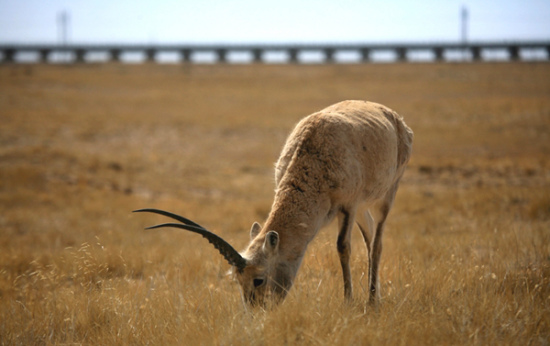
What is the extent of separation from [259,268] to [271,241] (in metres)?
0.27

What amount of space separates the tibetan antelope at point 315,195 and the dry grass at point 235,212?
291 mm

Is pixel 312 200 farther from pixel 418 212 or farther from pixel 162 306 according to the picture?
pixel 418 212

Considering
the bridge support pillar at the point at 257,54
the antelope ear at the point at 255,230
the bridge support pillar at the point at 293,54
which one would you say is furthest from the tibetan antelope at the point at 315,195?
the bridge support pillar at the point at 257,54

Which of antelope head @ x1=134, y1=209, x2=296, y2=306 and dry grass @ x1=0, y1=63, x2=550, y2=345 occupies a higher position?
antelope head @ x1=134, y1=209, x2=296, y2=306

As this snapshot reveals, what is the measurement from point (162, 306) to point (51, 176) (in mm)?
13534

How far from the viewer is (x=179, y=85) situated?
4653 cm

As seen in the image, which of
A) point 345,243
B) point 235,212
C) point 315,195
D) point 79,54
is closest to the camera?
point 315,195

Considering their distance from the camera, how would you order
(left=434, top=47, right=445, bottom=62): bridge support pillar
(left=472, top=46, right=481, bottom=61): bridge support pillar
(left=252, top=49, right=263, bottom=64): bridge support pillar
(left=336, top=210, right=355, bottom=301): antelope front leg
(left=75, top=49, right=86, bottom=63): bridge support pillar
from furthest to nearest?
(left=252, top=49, right=263, bottom=64): bridge support pillar < (left=75, top=49, right=86, bottom=63): bridge support pillar < (left=434, top=47, right=445, bottom=62): bridge support pillar < (left=472, top=46, right=481, bottom=61): bridge support pillar < (left=336, top=210, right=355, bottom=301): antelope front leg

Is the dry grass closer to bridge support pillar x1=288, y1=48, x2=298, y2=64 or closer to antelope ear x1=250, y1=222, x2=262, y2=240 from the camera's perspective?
antelope ear x1=250, y1=222, x2=262, y2=240

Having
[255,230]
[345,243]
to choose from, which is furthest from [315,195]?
[255,230]

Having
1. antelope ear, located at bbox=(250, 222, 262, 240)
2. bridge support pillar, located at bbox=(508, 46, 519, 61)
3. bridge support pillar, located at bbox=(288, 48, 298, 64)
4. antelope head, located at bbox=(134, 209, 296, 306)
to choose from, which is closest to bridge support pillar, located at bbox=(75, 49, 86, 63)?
bridge support pillar, located at bbox=(288, 48, 298, 64)

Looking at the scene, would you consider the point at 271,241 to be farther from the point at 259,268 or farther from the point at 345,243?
the point at 345,243

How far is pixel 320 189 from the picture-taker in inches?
201

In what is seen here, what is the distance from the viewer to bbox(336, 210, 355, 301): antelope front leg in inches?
205
